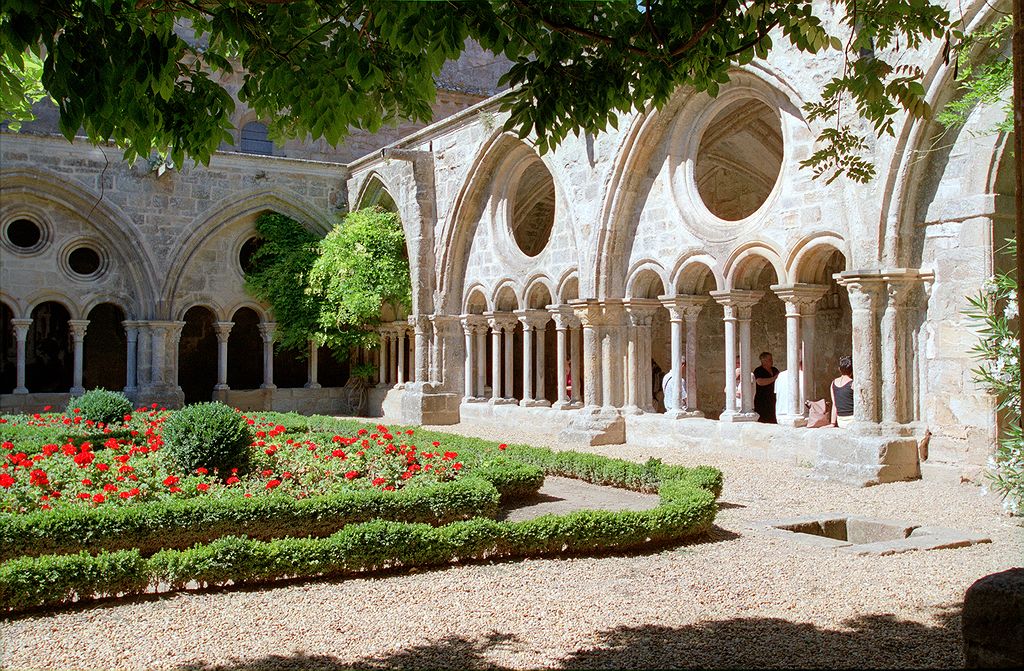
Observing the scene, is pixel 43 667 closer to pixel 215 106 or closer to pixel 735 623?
pixel 215 106

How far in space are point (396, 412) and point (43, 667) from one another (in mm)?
12011

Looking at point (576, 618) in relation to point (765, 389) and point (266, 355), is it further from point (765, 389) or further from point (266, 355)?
point (266, 355)

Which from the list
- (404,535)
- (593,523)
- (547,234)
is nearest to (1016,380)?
(593,523)

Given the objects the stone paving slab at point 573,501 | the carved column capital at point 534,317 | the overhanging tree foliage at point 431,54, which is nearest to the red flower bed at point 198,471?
the stone paving slab at point 573,501

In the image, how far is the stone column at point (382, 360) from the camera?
16.5 m

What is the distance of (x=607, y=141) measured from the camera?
36.2 ft

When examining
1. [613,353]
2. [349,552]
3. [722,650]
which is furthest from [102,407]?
[722,650]

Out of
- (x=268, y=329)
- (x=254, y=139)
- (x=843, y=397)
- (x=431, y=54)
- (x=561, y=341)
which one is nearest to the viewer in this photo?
(x=431, y=54)

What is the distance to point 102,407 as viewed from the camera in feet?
34.9

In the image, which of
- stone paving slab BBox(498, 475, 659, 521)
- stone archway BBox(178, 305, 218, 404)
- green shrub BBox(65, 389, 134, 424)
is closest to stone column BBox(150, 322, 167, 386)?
stone archway BBox(178, 305, 218, 404)

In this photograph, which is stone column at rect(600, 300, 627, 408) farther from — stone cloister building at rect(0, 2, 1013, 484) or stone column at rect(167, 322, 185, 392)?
stone column at rect(167, 322, 185, 392)

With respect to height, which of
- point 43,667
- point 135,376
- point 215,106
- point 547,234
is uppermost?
point 547,234

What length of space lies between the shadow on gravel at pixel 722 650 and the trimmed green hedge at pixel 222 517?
6.27 feet

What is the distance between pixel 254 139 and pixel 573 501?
1538 centimetres
